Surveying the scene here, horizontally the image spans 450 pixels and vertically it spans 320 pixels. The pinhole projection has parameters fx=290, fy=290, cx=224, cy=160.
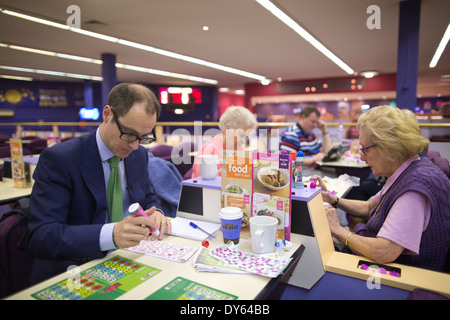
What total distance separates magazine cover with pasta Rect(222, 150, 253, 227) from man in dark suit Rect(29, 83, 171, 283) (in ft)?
1.22

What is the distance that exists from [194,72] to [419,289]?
11.9 metres

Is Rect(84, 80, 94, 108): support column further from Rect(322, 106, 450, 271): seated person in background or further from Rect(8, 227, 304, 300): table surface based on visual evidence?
Rect(322, 106, 450, 271): seated person in background

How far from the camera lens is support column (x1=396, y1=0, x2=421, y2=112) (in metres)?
4.88

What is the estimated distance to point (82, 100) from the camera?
15.8 meters

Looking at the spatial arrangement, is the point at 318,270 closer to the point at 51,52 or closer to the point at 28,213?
the point at 28,213

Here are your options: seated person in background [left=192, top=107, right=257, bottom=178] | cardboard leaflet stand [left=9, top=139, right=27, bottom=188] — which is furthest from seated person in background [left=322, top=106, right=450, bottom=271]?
cardboard leaflet stand [left=9, top=139, right=27, bottom=188]

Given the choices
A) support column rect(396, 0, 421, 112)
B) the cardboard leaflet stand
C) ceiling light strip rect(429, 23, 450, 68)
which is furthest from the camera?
ceiling light strip rect(429, 23, 450, 68)

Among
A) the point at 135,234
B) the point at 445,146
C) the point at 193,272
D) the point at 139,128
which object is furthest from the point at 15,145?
the point at 445,146

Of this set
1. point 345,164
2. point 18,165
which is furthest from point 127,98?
point 345,164

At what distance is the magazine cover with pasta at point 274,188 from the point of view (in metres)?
1.36

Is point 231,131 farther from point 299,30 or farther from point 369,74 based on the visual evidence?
point 369,74

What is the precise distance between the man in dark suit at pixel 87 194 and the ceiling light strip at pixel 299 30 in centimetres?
415

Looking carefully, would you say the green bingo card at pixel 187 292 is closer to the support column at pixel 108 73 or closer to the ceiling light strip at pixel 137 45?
the ceiling light strip at pixel 137 45

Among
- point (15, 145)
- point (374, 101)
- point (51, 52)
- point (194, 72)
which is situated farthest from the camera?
point (374, 101)
